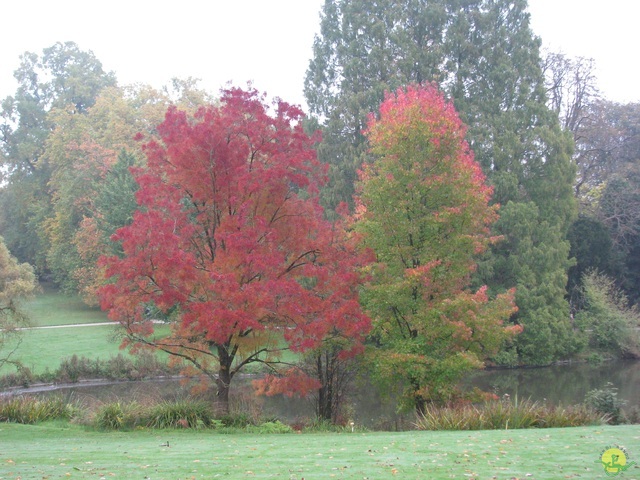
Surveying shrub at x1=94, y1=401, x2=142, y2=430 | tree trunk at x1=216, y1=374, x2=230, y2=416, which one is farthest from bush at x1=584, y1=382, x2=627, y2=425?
shrub at x1=94, y1=401, x2=142, y2=430

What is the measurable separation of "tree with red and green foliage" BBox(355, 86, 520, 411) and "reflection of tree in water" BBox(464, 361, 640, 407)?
7.89 meters

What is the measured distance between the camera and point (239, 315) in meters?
12.8

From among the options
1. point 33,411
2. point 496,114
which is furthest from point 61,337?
point 496,114

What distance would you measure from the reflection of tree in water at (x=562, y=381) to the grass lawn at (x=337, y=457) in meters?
13.8

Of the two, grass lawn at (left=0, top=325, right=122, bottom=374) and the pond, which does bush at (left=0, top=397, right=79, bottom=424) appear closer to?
the pond

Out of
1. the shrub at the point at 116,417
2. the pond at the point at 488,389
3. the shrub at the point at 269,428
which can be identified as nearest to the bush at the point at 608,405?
the pond at the point at 488,389

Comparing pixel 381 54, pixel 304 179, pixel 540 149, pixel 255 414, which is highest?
pixel 381 54

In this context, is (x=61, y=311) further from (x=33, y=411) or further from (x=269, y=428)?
(x=269, y=428)

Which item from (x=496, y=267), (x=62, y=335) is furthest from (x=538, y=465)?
(x=62, y=335)

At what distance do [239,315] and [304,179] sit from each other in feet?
→ 13.2

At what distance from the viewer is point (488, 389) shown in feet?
86.1

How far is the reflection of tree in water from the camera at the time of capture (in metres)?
24.2

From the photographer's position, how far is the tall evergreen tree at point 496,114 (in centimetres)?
3127

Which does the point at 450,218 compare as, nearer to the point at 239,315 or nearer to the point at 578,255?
the point at 239,315
